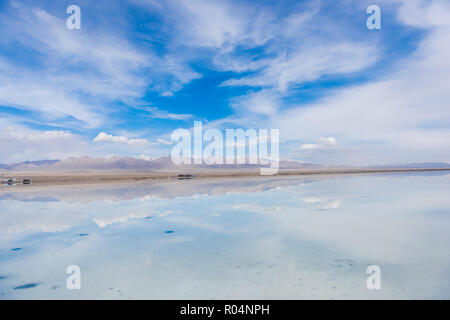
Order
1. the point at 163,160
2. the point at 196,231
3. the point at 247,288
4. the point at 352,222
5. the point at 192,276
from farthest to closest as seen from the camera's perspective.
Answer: the point at 163,160
the point at 352,222
the point at 196,231
the point at 192,276
the point at 247,288

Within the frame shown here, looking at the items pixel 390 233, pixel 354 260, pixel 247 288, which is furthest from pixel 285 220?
pixel 247 288

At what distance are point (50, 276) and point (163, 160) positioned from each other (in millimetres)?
191219

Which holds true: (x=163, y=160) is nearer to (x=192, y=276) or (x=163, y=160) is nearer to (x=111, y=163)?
(x=111, y=163)

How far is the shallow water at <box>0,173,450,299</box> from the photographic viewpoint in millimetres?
3648

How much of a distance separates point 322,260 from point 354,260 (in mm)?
591

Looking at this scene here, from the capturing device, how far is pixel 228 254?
504 centimetres

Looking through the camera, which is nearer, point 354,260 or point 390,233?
point 354,260

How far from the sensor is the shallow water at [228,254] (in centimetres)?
365

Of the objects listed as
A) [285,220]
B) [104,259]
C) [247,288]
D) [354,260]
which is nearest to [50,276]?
[104,259]

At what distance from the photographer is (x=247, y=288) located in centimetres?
364

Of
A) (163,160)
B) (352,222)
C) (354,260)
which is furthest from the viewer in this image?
(163,160)

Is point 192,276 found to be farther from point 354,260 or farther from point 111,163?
point 111,163

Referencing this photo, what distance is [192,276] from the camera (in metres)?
4.05
